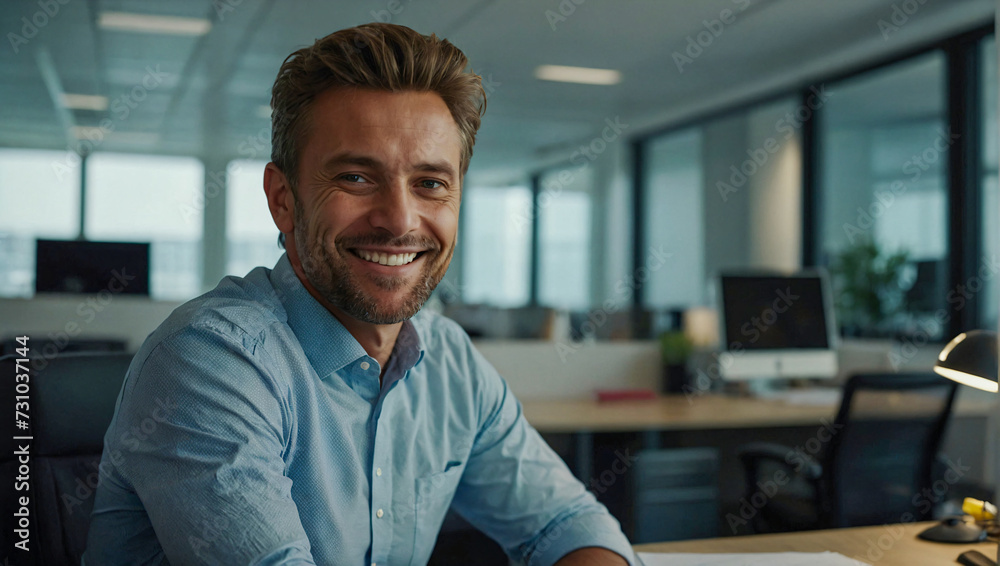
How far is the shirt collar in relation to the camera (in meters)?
1.08

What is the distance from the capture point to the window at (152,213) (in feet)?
31.0

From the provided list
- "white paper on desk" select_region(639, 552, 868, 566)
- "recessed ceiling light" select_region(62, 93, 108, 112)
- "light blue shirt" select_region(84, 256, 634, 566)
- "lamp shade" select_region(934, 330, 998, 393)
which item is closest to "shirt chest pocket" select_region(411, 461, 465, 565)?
"light blue shirt" select_region(84, 256, 634, 566)

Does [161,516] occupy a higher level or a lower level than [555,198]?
lower

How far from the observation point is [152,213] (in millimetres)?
9555

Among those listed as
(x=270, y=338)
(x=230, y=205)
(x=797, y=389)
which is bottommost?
(x=797, y=389)

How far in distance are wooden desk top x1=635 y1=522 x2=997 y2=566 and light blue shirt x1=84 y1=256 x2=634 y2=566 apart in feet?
0.60

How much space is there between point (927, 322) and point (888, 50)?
1.76 meters

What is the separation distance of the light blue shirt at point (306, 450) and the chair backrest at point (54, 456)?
0.24 metres

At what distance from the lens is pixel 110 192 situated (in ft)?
31.2

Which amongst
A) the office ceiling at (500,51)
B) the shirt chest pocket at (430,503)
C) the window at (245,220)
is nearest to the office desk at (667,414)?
the shirt chest pocket at (430,503)

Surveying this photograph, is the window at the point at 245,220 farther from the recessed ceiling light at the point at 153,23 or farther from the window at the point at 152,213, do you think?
the recessed ceiling light at the point at 153,23

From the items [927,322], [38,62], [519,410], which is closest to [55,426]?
[519,410]

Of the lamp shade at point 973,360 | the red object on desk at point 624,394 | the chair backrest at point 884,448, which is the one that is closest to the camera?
the lamp shade at point 973,360

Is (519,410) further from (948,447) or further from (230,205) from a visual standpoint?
(230,205)
